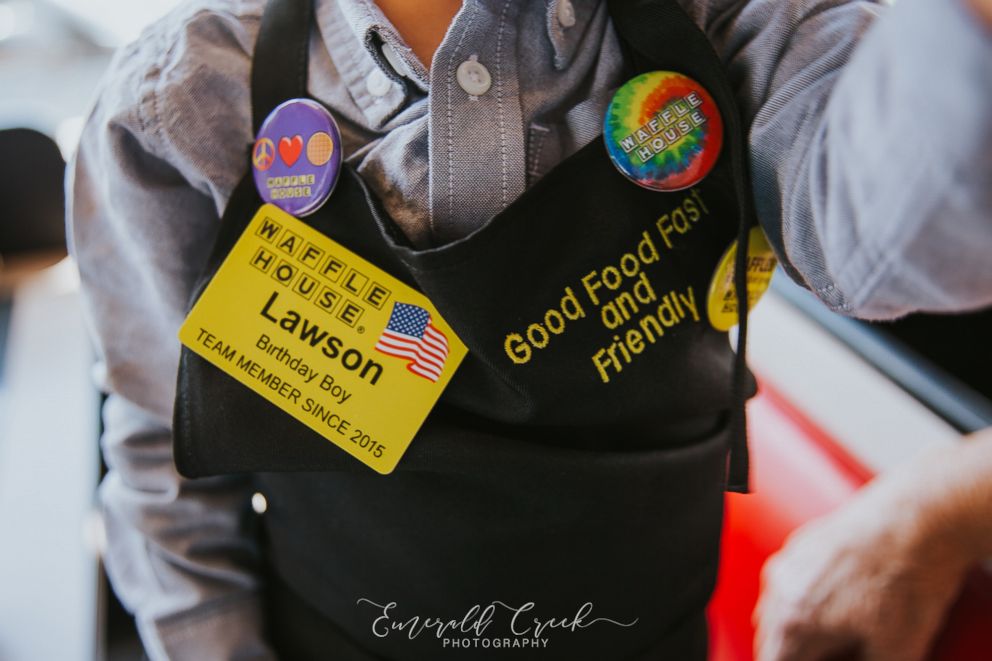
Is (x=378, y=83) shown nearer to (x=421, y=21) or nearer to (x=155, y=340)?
(x=421, y=21)

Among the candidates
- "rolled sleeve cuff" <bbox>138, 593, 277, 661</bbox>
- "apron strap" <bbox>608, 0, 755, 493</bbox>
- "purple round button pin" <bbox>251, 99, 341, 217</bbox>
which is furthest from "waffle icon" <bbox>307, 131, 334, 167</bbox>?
"rolled sleeve cuff" <bbox>138, 593, 277, 661</bbox>

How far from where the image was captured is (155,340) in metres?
0.64

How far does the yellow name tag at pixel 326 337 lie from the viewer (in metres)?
0.55

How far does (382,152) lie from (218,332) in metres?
0.18

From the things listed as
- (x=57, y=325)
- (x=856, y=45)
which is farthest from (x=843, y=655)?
(x=57, y=325)

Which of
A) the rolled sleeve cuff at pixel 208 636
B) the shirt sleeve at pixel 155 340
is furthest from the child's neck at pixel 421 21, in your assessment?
the rolled sleeve cuff at pixel 208 636

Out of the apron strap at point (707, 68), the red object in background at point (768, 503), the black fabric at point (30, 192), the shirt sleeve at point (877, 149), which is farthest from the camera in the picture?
the black fabric at point (30, 192)

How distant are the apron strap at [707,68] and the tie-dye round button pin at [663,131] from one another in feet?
0.04

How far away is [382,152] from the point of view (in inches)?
21.2

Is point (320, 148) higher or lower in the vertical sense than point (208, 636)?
higher

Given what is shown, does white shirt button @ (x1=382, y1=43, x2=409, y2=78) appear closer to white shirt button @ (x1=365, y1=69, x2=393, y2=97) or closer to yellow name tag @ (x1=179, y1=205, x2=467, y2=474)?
white shirt button @ (x1=365, y1=69, x2=393, y2=97)

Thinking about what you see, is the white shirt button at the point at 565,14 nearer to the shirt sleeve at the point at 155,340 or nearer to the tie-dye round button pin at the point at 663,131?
the tie-dye round button pin at the point at 663,131

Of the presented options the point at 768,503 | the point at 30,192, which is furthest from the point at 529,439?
the point at 30,192

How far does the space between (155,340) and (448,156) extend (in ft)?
1.02
